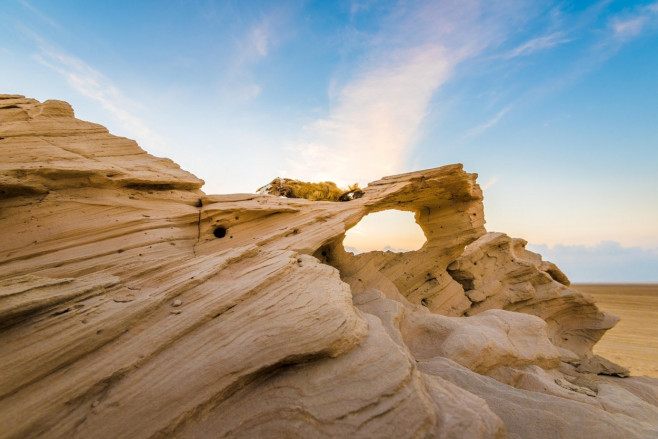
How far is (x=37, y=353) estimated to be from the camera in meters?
3.60

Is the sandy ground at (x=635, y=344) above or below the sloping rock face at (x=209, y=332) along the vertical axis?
below

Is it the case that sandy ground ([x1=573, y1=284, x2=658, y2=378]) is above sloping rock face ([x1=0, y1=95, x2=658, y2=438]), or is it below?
below

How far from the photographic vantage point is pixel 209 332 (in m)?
4.38

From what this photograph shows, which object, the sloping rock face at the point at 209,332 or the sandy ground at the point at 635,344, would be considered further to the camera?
the sandy ground at the point at 635,344

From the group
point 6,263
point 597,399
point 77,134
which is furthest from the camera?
point 77,134

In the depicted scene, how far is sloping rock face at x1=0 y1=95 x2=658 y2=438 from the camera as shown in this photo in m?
3.51

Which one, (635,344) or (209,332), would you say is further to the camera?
(635,344)

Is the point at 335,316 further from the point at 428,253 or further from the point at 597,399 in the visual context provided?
the point at 428,253

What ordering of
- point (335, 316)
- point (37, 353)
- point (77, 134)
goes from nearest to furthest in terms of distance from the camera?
point (37, 353) → point (335, 316) → point (77, 134)

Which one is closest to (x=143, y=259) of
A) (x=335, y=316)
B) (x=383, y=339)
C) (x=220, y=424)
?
(x=220, y=424)

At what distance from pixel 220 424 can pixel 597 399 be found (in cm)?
793

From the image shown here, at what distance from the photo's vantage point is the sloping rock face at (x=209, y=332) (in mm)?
3512

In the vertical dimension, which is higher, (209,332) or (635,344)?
(209,332)

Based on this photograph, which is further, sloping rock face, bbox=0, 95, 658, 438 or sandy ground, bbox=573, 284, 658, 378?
sandy ground, bbox=573, 284, 658, 378
